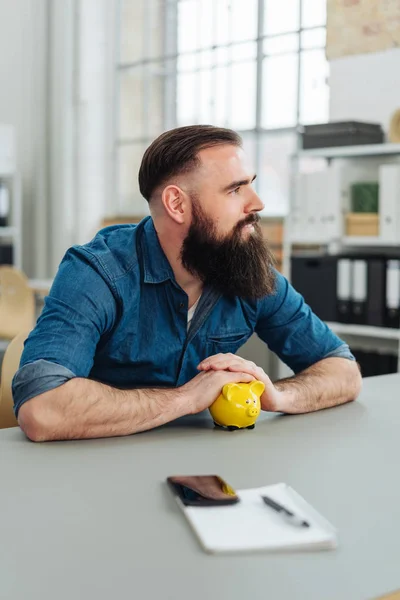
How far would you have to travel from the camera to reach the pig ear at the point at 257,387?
5.19ft

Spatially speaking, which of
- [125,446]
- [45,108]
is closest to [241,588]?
[125,446]

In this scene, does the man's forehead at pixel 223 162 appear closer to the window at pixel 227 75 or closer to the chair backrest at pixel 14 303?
the window at pixel 227 75

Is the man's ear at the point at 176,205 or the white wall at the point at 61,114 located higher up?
the white wall at the point at 61,114

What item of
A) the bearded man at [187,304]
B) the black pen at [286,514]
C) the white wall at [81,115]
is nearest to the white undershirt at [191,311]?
the bearded man at [187,304]

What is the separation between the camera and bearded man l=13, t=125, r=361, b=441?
1.61m

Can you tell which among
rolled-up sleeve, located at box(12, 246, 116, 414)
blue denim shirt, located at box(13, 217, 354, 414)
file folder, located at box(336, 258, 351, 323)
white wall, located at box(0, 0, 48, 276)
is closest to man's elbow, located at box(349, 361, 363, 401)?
blue denim shirt, located at box(13, 217, 354, 414)

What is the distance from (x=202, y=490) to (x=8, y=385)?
770 mm

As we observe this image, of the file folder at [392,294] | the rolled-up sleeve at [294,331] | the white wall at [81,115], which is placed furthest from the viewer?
the white wall at [81,115]

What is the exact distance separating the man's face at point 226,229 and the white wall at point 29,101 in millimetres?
5168

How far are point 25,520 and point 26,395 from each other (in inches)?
18.8

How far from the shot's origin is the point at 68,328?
1.60 metres

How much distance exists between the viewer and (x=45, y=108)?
684 centimetres

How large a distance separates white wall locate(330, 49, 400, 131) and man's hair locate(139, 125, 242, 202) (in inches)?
109

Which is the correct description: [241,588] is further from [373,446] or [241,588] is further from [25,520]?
[373,446]
